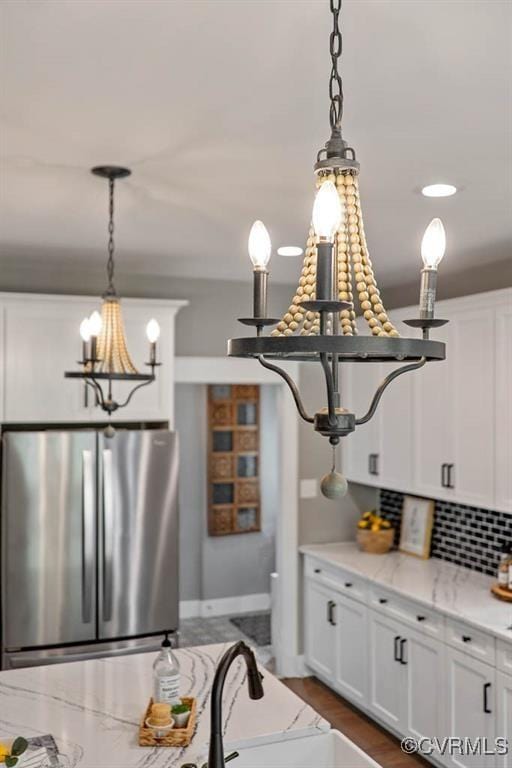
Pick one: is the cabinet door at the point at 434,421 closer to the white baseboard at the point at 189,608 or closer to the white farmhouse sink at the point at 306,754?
the white farmhouse sink at the point at 306,754

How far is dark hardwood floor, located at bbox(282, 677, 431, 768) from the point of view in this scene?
3952 millimetres

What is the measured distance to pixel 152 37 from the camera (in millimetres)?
1700

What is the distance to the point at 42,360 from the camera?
4215 mm

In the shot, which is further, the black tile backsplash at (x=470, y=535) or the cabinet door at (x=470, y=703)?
the black tile backsplash at (x=470, y=535)

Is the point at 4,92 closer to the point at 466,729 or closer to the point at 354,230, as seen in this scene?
the point at 354,230

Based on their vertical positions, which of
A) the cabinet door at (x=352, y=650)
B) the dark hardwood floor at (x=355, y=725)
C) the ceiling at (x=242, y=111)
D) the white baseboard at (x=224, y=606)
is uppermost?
the ceiling at (x=242, y=111)

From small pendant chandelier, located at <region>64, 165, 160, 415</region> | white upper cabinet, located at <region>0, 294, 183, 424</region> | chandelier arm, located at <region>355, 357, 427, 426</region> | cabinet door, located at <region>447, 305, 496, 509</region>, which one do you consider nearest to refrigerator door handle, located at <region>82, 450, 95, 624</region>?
white upper cabinet, located at <region>0, 294, 183, 424</region>

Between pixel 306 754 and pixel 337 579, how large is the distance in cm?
247

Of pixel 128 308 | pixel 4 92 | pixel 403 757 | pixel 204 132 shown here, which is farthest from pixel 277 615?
pixel 4 92

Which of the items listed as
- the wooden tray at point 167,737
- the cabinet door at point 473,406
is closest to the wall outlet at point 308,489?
the cabinet door at point 473,406

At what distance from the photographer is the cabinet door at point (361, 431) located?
496 centimetres

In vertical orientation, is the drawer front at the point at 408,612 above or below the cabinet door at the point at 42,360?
below

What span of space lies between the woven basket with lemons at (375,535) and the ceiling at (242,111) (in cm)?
211

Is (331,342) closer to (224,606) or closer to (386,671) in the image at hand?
(386,671)
